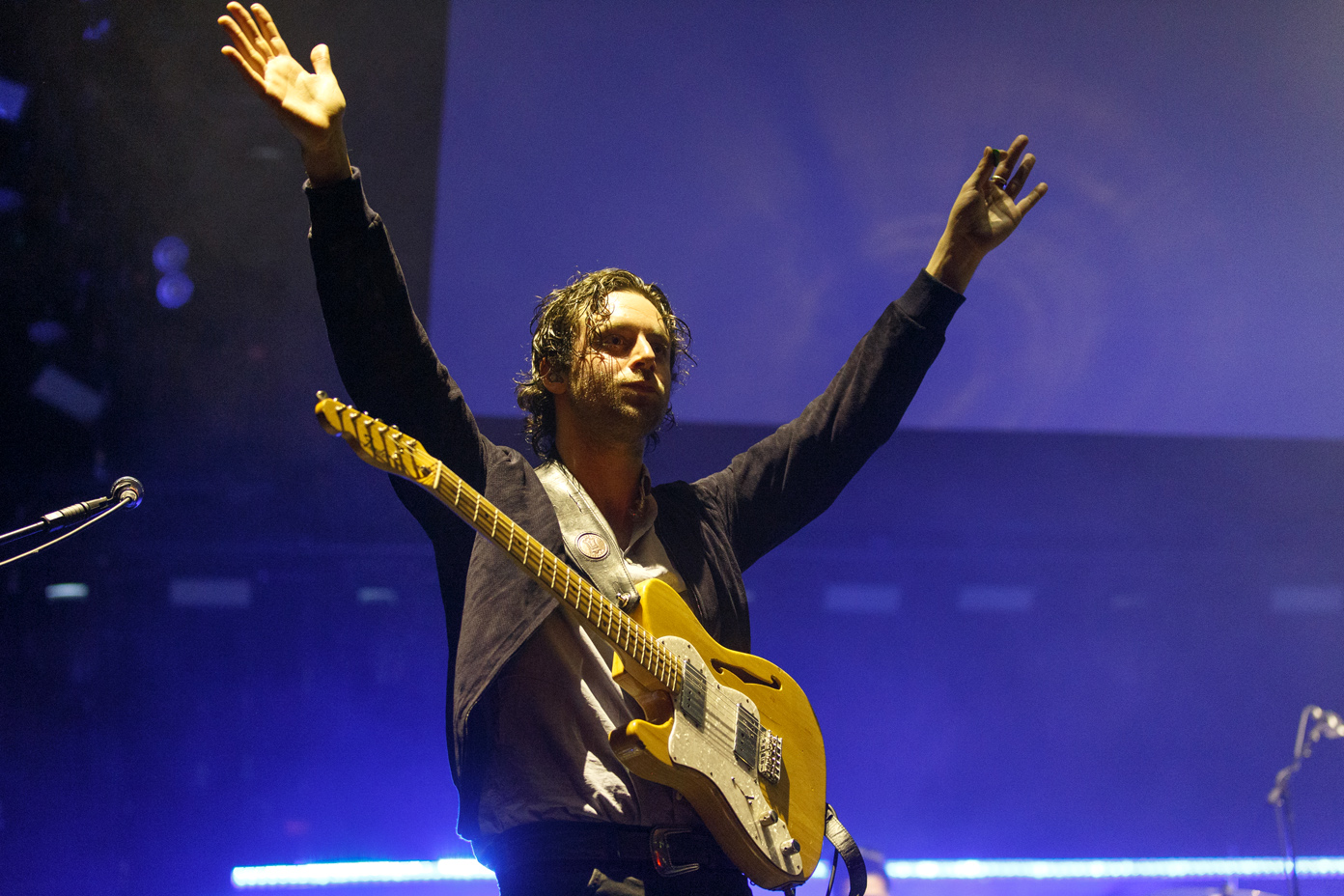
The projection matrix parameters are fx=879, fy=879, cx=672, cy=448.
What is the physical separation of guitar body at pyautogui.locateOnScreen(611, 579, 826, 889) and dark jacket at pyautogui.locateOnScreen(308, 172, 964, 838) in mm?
122

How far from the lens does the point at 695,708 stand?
44.9 inches

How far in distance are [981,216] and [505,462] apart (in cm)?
99

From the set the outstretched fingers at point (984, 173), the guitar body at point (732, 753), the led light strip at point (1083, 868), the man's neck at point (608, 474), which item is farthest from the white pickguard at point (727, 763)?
the led light strip at point (1083, 868)

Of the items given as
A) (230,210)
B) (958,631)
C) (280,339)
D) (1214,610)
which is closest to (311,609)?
(280,339)

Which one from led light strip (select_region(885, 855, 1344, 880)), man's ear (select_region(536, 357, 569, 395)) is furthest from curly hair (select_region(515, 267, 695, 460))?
led light strip (select_region(885, 855, 1344, 880))

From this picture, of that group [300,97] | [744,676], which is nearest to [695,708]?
[744,676]

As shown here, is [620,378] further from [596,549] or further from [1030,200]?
[1030,200]

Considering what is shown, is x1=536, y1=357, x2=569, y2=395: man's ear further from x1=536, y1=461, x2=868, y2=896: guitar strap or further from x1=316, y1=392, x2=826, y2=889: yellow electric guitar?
x1=316, y1=392, x2=826, y2=889: yellow electric guitar

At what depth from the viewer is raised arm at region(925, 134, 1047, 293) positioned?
63.1 inches

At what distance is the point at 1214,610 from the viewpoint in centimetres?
Result: 406

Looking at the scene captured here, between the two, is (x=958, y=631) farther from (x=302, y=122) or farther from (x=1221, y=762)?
(x=302, y=122)

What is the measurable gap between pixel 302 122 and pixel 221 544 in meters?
2.55

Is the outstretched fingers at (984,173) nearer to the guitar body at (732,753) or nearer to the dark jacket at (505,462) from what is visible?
the dark jacket at (505,462)

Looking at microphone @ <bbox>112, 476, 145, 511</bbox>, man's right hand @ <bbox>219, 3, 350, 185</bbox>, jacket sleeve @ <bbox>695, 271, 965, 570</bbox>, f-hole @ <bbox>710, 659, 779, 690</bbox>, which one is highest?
man's right hand @ <bbox>219, 3, 350, 185</bbox>
